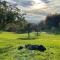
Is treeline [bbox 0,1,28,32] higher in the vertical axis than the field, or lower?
higher

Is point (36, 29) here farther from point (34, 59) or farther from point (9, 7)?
point (34, 59)

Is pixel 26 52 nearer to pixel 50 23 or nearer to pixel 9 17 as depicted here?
pixel 9 17

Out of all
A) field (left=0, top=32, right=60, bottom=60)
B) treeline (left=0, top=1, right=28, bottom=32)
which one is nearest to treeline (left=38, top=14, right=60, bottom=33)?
field (left=0, top=32, right=60, bottom=60)

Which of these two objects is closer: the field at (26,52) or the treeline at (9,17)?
the field at (26,52)

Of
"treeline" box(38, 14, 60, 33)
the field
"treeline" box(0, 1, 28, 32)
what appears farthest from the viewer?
"treeline" box(38, 14, 60, 33)

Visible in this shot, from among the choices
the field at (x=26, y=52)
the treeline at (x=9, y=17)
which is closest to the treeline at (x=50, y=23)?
the field at (x=26, y=52)

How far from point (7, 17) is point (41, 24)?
3123cm

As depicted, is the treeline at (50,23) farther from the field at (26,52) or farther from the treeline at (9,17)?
the treeline at (9,17)

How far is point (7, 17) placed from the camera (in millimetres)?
44812

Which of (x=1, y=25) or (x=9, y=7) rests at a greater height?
(x=9, y=7)

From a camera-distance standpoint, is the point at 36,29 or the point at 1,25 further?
the point at 36,29

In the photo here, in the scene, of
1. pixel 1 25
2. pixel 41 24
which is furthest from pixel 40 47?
pixel 41 24

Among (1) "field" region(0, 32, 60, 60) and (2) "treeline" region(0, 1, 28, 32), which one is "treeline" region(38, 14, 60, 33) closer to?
(1) "field" region(0, 32, 60, 60)

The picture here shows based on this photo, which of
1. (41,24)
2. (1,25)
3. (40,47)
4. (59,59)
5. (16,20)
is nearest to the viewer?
(59,59)
